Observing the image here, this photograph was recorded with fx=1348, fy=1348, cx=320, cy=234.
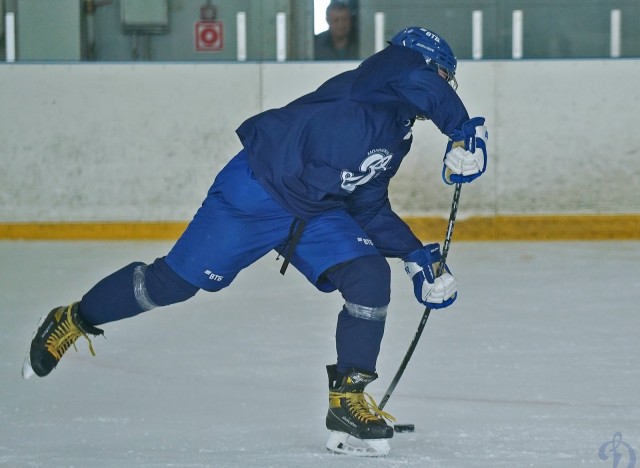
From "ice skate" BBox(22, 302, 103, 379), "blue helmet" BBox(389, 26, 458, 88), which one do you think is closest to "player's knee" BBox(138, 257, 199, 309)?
"ice skate" BBox(22, 302, 103, 379)

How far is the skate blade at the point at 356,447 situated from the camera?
8.80 feet

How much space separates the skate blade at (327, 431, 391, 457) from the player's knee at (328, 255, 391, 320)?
246 millimetres

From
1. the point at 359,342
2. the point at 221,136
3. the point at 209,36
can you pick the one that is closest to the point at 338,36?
the point at 209,36

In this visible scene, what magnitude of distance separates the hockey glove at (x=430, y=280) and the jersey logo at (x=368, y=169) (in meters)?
0.24

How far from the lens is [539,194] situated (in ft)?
20.9

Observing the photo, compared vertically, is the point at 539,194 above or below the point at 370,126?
below

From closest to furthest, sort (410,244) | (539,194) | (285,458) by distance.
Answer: (285,458), (410,244), (539,194)

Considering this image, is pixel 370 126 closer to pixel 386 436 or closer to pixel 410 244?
pixel 410 244

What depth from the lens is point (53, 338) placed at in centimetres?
301

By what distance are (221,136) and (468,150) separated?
3.80 m

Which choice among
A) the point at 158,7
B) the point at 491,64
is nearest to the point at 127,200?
the point at 158,7

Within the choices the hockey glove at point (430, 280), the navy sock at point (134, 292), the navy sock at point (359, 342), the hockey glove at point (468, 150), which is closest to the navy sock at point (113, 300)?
the navy sock at point (134, 292)

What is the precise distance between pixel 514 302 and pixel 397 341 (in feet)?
2.67

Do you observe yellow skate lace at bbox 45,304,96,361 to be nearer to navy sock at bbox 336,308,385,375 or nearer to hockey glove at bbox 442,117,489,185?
navy sock at bbox 336,308,385,375
